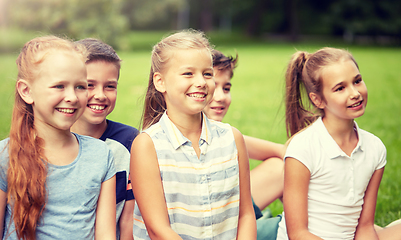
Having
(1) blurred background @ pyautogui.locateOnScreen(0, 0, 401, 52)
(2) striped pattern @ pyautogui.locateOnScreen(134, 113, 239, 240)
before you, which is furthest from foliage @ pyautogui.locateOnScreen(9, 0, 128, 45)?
(2) striped pattern @ pyautogui.locateOnScreen(134, 113, 239, 240)

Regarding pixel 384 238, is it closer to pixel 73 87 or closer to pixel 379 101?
pixel 73 87

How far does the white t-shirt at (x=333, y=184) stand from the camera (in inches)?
88.8

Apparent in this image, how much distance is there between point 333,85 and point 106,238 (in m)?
1.57

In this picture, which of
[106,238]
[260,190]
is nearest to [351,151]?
[260,190]

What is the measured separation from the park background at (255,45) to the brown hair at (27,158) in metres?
0.15

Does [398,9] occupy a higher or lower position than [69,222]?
higher

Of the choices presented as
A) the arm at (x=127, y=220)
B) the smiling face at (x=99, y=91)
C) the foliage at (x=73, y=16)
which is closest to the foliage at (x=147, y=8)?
the foliage at (x=73, y=16)

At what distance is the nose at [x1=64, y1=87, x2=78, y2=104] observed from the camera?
177cm

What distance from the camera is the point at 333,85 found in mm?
2348

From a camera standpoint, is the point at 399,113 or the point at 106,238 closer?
the point at 106,238

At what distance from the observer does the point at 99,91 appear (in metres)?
2.31

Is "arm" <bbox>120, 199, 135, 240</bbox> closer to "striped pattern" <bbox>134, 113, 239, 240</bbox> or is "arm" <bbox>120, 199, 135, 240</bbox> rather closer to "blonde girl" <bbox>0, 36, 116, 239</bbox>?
"striped pattern" <bbox>134, 113, 239, 240</bbox>

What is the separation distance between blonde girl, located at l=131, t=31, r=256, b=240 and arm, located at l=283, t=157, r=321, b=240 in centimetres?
30

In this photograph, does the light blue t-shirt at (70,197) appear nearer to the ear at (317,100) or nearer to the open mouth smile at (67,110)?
the open mouth smile at (67,110)
